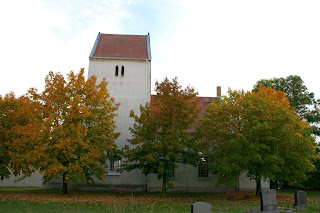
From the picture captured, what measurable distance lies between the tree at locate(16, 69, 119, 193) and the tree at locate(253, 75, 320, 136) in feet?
74.7

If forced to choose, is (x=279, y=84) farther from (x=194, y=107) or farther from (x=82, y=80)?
(x=82, y=80)

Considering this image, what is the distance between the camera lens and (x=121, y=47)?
32.8 m

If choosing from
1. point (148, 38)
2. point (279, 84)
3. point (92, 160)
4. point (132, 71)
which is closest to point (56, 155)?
point (92, 160)

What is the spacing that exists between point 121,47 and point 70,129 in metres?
14.8

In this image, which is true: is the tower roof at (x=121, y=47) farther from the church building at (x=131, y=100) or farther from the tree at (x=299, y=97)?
the tree at (x=299, y=97)

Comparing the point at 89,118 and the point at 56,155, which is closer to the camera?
the point at 56,155

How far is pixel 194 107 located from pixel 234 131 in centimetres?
399

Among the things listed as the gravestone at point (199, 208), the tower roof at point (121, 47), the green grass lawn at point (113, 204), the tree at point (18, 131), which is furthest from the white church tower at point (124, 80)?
the gravestone at point (199, 208)

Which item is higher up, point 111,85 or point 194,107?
point 111,85

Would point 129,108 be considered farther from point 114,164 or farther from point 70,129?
point 70,129

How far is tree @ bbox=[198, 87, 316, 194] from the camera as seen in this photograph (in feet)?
65.4

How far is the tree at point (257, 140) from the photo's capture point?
1994 cm

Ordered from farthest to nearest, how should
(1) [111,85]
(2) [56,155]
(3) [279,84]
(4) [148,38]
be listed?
1. (3) [279,84]
2. (4) [148,38]
3. (1) [111,85]
4. (2) [56,155]

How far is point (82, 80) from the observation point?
2294 cm
